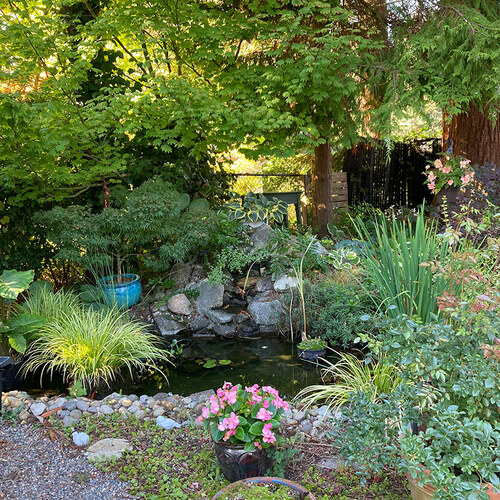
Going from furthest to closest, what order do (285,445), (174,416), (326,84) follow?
(326,84)
(174,416)
(285,445)

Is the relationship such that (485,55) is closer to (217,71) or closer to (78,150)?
(217,71)

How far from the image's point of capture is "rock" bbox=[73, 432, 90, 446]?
273 cm

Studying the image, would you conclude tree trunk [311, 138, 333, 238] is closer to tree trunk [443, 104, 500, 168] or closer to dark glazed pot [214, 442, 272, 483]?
tree trunk [443, 104, 500, 168]

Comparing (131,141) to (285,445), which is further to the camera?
(131,141)

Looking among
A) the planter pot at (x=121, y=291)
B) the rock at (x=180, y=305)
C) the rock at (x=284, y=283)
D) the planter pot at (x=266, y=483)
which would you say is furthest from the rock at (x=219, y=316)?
the planter pot at (x=266, y=483)

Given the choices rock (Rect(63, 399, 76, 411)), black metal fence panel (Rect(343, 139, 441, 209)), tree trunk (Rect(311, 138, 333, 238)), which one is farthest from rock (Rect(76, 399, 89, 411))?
black metal fence panel (Rect(343, 139, 441, 209))

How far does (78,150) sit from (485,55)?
4.26 meters

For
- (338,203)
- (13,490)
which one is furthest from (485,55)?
(13,490)

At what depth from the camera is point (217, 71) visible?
6082 millimetres

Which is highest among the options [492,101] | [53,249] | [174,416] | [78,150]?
[492,101]

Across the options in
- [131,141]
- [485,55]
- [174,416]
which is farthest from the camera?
[131,141]

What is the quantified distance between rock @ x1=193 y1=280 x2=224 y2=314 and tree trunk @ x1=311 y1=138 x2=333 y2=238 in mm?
2637

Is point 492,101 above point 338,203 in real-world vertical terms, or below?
above

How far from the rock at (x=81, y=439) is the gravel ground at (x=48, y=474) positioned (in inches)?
2.1
